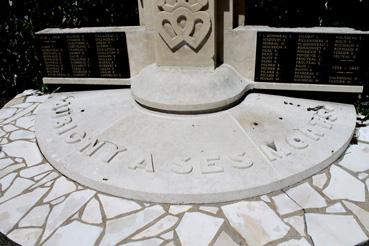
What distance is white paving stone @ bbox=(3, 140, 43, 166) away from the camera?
4.82m

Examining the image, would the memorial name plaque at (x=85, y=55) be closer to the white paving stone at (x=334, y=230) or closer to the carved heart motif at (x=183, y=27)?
the carved heart motif at (x=183, y=27)

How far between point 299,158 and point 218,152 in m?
0.97

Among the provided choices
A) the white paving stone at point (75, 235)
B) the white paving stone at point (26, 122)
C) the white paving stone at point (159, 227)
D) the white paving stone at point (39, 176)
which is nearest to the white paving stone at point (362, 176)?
the white paving stone at point (159, 227)

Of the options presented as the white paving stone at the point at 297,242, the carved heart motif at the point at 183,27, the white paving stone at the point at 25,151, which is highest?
the carved heart motif at the point at 183,27

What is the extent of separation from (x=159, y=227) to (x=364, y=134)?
3.24 m

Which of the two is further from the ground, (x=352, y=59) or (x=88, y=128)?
(x=352, y=59)

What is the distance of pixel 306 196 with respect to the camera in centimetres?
389

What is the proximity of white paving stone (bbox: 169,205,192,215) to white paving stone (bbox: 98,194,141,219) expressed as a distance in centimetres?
36

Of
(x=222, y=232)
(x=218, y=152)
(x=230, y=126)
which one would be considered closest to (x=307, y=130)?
(x=230, y=126)

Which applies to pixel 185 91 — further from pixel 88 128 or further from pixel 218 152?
pixel 88 128

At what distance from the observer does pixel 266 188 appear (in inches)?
155

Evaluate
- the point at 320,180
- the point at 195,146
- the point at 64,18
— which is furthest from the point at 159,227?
the point at 64,18

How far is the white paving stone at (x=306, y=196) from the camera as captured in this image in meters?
3.78

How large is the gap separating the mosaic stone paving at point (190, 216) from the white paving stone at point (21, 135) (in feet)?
3.52
